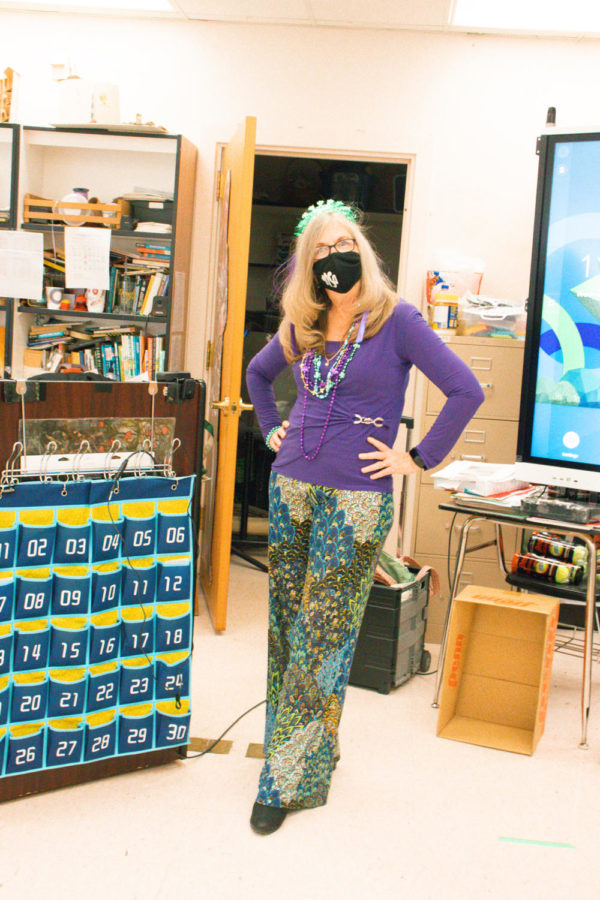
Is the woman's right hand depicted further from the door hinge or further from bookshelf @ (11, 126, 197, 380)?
the door hinge

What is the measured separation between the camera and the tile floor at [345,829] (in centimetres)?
184

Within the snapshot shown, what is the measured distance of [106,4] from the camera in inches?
154

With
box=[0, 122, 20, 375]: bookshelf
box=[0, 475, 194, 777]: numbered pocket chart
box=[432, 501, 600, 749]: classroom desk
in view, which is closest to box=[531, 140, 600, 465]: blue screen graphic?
box=[432, 501, 600, 749]: classroom desk

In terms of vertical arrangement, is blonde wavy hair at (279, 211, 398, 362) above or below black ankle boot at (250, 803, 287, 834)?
above

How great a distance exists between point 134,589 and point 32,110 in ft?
9.53

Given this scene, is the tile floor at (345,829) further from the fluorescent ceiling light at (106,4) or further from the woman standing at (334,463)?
the fluorescent ceiling light at (106,4)

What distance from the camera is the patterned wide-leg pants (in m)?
2.01

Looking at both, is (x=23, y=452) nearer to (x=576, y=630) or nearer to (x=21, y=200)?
(x=21, y=200)

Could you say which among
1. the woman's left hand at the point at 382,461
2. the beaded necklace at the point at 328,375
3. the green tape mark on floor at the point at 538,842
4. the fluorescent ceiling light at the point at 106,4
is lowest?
the green tape mark on floor at the point at 538,842

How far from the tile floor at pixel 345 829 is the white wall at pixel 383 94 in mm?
2241

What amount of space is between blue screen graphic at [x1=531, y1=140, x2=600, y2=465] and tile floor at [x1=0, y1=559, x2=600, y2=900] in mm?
986

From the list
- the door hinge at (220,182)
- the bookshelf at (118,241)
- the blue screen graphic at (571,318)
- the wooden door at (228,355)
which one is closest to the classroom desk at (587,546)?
the blue screen graphic at (571,318)

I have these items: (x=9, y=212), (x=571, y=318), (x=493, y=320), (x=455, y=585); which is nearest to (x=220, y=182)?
(x=9, y=212)

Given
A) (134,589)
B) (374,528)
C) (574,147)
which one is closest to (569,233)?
(574,147)
